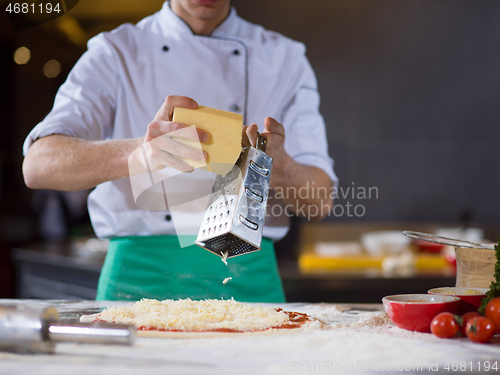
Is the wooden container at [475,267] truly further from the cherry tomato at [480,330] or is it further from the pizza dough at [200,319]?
the pizza dough at [200,319]

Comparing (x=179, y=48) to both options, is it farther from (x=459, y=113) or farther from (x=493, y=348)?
(x=459, y=113)

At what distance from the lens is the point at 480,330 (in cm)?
81

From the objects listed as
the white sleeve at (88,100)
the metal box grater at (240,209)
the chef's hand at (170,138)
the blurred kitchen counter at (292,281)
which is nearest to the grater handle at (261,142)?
the metal box grater at (240,209)

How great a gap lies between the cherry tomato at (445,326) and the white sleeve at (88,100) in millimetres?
972

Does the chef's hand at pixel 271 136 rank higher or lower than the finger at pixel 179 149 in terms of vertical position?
higher

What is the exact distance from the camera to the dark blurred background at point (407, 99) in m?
3.12

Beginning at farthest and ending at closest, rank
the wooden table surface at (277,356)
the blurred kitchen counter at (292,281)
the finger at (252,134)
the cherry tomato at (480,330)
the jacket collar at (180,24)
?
the blurred kitchen counter at (292,281)
the jacket collar at (180,24)
the finger at (252,134)
the cherry tomato at (480,330)
the wooden table surface at (277,356)

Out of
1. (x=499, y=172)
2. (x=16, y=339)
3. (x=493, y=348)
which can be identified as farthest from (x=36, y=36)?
(x=493, y=348)

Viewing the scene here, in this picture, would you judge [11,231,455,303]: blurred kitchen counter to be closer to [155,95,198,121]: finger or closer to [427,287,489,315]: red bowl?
[427,287,489,315]: red bowl

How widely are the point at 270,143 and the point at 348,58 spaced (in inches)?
93.7

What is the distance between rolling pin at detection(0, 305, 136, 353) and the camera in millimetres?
709

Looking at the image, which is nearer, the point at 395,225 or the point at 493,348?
the point at 493,348

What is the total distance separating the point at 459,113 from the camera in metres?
3.14

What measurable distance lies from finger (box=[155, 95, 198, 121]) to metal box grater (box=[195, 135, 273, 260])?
0.13m
